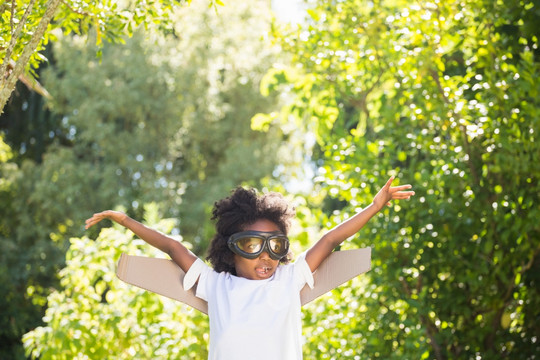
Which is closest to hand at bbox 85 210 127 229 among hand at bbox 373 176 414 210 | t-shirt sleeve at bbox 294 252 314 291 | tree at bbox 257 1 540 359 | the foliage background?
t-shirt sleeve at bbox 294 252 314 291

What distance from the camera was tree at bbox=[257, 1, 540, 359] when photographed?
412 centimetres

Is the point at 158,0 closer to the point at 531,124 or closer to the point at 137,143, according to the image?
the point at 531,124

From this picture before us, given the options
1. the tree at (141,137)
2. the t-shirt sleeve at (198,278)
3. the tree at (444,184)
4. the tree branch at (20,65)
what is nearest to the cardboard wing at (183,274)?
the t-shirt sleeve at (198,278)

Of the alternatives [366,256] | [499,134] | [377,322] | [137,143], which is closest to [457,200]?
[499,134]

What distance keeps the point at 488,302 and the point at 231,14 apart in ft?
28.9

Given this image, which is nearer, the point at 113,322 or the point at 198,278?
the point at 198,278

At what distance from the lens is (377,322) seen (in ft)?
14.5

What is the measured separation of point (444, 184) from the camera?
4270 millimetres

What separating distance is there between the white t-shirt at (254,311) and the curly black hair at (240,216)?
90 mm

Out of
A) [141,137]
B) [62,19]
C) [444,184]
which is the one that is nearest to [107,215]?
[62,19]

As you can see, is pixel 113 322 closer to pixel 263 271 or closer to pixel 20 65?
pixel 263 271

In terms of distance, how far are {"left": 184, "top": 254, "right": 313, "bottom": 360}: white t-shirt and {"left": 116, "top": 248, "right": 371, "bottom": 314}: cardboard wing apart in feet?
0.16

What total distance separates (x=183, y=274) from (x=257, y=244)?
259mm

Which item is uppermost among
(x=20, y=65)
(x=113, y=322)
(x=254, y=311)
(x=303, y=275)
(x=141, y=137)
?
(x=141, y=137)
